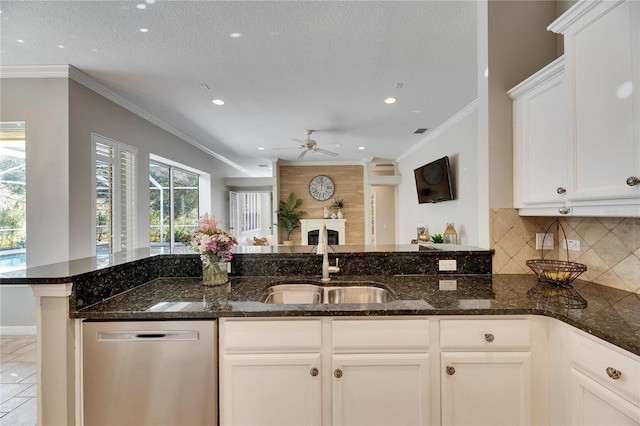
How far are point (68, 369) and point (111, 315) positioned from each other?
28 cm

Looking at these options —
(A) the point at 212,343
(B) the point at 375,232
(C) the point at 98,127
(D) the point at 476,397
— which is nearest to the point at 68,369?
(A) the point at 212,343

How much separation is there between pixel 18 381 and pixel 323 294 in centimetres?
261

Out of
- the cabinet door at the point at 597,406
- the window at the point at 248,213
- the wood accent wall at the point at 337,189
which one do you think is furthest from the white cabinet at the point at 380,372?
the window at the point at 248,213

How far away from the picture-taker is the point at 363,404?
1312 mm

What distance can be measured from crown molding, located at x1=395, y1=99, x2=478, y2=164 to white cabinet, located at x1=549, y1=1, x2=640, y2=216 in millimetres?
2751

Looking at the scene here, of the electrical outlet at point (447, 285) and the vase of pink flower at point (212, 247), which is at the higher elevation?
the vase of pink flower at point (212, 247)

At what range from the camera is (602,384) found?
41.6 inches

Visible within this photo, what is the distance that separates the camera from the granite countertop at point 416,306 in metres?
1.17

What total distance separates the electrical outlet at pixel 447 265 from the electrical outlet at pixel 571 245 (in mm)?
666

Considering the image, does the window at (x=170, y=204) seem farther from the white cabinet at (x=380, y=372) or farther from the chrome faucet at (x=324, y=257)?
the white cabinet at (x=380, y=372)

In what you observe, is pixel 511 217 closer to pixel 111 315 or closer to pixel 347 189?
pixel 111 315

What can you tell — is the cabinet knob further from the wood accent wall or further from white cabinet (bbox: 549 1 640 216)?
the wood accent wall

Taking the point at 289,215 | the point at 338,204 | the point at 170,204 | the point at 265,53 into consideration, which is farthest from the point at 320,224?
the point at 265,53

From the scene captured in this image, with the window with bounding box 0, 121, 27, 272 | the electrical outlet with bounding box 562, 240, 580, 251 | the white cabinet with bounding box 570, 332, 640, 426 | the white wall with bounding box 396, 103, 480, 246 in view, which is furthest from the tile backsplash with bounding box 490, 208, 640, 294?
the window with bounding box 0, 121, 27, 272
